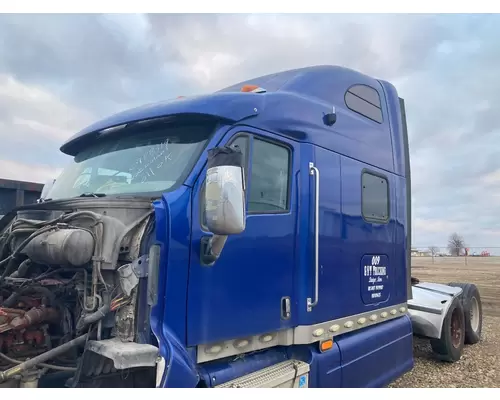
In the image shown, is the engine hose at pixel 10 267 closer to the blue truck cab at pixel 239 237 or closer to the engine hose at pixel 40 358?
the blue truck cab at pixel 239 237

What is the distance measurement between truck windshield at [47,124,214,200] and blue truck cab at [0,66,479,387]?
12 millimetres

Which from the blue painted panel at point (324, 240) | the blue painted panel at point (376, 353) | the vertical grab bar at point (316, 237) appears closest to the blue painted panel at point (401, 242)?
the blue painted panel at point (376, 353)

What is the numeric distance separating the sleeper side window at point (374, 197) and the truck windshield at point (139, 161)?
6.65ft

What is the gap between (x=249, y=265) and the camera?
326cm

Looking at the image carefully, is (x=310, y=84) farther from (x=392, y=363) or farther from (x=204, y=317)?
(x=392, y=363)

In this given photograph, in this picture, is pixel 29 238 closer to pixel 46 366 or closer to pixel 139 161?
pixel 46 366

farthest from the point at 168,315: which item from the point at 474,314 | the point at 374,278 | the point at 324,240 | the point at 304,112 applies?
the point at 474,314

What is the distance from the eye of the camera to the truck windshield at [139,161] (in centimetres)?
319

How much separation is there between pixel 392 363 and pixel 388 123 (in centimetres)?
272

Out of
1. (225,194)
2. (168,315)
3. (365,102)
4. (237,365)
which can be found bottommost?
(237,365)

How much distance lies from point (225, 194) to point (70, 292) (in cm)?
145

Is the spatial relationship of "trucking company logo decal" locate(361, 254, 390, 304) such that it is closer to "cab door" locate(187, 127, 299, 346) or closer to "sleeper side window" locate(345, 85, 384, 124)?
"cab door" locate(187, 127, 299, 346)

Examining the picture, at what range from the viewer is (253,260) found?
3285 mm

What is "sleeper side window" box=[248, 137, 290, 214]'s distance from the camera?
3393 mm
